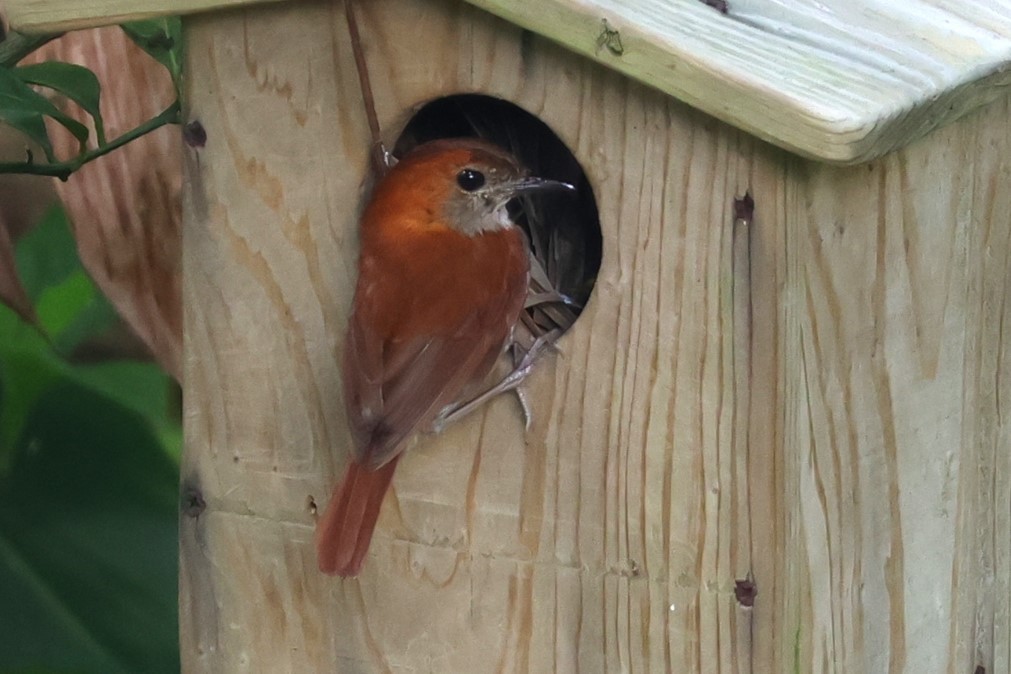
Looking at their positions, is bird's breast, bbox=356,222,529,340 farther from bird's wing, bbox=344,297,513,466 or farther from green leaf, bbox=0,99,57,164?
green leaf, bbox=0,99,57,164

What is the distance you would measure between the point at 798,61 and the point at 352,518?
0.82 m

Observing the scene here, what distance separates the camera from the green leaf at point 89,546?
116 inches

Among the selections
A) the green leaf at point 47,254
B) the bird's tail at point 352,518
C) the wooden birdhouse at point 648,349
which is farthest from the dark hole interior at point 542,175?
the green leaf at point 47,254

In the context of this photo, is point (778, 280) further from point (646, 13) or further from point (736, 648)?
point (736, 648)

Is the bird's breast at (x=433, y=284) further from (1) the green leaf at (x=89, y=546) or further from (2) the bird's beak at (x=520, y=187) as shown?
(1) the green leaf at (x=89, y=546)

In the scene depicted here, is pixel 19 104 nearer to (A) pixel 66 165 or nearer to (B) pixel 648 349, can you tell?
(A) pixel 66 165

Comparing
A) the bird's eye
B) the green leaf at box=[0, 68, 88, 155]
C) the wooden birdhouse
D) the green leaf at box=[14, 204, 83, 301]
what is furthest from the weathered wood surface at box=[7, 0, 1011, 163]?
the green leaf at box=[14, 204, 83, 301]

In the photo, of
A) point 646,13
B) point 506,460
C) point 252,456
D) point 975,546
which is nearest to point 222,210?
point 252,456

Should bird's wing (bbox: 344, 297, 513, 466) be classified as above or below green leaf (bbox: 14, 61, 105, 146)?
below


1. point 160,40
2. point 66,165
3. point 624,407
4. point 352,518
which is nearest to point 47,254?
point 66,165

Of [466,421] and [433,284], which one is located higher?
[433,284]

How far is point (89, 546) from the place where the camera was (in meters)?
3.00

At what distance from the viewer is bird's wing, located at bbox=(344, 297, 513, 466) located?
196 centimetres

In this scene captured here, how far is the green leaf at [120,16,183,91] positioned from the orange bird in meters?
0.59
